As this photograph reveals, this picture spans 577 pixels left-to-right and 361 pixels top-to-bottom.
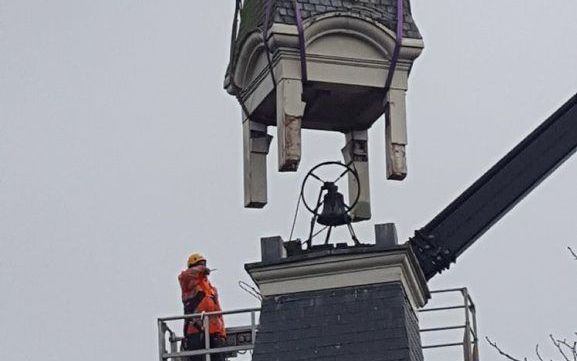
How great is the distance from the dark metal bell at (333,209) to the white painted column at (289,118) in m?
0.88

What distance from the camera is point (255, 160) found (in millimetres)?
24812

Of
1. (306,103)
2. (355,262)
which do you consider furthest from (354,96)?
(355,262)

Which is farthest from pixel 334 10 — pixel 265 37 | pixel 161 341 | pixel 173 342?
pixel 173 342

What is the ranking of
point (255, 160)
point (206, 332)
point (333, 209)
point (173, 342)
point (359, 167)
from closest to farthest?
point (333, 209) < point (255, 160) < point (206, 332) < point (359, 167) < point (173, 342)

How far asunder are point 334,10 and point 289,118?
1255mm

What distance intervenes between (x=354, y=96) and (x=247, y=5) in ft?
5.01

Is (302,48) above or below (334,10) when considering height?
below

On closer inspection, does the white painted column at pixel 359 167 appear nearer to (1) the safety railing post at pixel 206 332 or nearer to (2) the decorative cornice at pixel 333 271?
(2) the decorative cornice at pixel 333 271

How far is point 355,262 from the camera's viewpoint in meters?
23.3

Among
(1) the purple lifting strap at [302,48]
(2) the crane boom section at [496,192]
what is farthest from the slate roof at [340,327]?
(1) the purple lifting strap at [302,48]

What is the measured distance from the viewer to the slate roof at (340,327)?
2283cm

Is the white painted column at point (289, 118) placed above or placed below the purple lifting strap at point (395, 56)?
below

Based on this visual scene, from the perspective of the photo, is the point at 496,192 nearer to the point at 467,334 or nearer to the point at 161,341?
the point at 467,334

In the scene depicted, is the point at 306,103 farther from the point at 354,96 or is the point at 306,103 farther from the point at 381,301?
the point at 381,301
